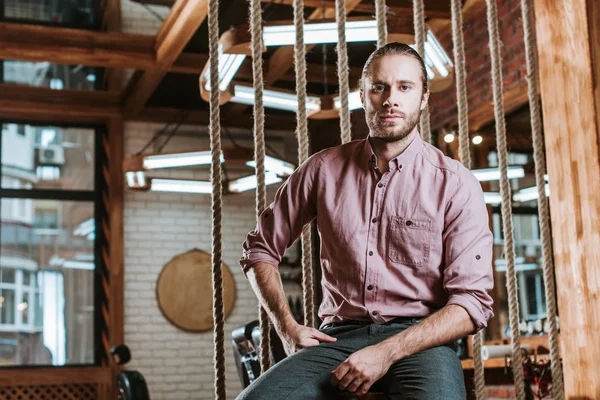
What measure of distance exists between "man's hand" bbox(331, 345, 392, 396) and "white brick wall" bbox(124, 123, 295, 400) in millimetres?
7392

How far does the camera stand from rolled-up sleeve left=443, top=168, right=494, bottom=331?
5.39ft

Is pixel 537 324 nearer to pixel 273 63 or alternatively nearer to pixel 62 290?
pixel 273 63

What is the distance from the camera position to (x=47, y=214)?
878cm

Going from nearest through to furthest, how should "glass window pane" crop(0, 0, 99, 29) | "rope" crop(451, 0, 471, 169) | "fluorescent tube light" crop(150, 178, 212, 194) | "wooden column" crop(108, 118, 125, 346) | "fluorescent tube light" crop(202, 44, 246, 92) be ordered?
"rope" crop(451, 0, 471, 169) → "fluorescent tube light" crop(202, 44, 246, 92) → "fluorescent tube light" crop(150, 178, 212, 194) → "glass window pane" crop(0, 0, 99, 29) → "wooden column" crop(108, 118, 125, 346)

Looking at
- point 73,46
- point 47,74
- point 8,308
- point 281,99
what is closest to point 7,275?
point 8,308

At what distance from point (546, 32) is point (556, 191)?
390 mm

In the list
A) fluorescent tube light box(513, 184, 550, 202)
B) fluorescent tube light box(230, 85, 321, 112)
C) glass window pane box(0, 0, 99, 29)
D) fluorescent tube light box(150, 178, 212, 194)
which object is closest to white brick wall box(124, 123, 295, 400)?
glass window pane box(0, 0, 99, 29)

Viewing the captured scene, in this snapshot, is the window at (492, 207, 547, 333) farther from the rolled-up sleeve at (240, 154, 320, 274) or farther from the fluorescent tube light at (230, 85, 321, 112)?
the rolled-up sleeve at (240, 154, 320, 274)

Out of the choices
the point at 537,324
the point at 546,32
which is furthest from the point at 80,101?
the point at 546,32

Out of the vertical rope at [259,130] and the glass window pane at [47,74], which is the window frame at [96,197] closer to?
the glass window pane at [47,74]

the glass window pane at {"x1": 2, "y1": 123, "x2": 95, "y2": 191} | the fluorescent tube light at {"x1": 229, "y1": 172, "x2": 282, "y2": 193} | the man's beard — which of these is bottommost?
the man's beard

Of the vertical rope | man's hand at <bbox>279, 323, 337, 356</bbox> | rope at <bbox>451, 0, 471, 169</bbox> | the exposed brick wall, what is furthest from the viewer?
the exposed brick wall

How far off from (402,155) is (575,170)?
1.44 feet

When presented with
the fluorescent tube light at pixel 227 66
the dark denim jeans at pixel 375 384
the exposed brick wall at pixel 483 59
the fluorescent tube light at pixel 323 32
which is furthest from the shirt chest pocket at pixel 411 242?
the exposed brick wall at pixel 483 59
